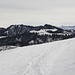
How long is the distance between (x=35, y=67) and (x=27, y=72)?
4.91 ft

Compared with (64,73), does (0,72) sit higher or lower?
lower

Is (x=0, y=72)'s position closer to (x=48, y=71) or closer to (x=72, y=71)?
(x=48, y=71)

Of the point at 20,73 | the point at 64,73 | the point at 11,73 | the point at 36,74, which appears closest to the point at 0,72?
the point at 11,73

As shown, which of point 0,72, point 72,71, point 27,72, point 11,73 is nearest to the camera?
point 72,71

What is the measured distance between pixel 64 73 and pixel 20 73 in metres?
3.23

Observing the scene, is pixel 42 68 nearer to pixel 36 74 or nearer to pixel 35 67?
pixel 35 67

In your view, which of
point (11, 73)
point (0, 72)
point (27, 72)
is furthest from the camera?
point (0, 72)

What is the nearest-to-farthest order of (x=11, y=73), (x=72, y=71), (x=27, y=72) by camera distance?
1. (x=72, y=71)
2. (x=27, y=72)
3. (x=11, y=73)

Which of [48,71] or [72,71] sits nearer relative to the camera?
[72,71]

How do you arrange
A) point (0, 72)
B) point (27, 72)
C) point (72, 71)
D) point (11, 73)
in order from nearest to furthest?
point (72, 71), point (27, 72), point (11, 73), point (0, 72)

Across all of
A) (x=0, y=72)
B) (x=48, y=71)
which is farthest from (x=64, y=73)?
(x=0, y=72)

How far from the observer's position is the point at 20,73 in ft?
45.9

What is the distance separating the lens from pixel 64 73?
12562 millimetres

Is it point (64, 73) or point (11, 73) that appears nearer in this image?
point (64, 73)
